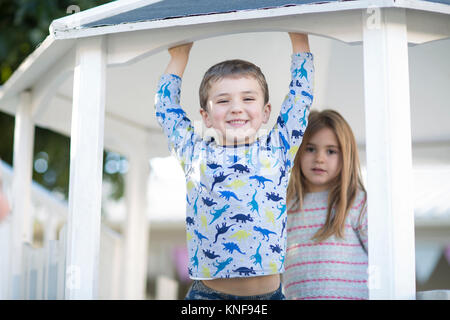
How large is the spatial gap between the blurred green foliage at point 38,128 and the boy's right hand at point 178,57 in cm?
374

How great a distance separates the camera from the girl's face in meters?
3.70

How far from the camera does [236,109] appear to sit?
2.89 m

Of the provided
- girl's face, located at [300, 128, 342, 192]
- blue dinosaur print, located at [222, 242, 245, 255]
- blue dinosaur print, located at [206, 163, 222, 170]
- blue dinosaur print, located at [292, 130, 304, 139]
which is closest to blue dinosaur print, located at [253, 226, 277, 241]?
blue dinosaur print, located at [222, 242, 245, 255]

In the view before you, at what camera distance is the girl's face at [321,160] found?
3697 mm

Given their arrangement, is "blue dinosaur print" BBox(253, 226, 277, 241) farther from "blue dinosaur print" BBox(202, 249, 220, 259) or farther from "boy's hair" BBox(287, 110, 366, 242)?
"boy's hair" BBox(287, 110, 366, 242)

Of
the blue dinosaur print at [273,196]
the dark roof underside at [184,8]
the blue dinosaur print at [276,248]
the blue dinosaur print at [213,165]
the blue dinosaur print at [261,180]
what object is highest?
the dark roof underside at [184,8]

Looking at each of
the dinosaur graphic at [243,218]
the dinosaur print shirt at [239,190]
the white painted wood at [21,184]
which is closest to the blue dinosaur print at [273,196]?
the dinosaur print shirt at [239,190]

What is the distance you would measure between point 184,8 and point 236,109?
0.51m

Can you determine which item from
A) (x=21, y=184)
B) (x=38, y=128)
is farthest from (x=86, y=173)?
(x=38, y=128)

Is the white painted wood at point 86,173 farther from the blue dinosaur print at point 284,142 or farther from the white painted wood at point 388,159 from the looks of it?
the white painted wood at point 388,159

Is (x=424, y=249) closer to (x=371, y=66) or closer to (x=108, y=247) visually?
(x=108, y=247)

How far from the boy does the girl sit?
62cm

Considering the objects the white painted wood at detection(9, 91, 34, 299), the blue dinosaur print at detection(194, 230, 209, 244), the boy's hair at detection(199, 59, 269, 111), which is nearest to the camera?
the blue dinosaur print at detection(194, 230, 209, 244)
